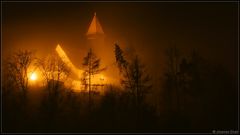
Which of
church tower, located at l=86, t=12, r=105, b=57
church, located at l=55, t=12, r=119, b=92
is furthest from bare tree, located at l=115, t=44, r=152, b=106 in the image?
church tower, located at l=86, t=12, r=105, b=57

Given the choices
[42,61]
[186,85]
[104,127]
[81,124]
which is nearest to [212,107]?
[186,85]

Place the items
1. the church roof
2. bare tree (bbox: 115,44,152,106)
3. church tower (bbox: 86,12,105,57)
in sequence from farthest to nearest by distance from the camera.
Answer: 1. the church roof
2. church tower (bbox: 86,12,105,57)
3. bare tree (bbox: 115,44,152,106)

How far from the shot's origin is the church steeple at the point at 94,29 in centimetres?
5506

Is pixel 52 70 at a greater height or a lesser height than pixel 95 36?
lesser

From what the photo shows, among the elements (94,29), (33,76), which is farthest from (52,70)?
(94,29)

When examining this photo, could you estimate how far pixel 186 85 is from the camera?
39.5 meters

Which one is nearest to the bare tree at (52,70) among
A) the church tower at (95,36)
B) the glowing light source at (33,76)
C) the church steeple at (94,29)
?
the glowing light source at (33,76)

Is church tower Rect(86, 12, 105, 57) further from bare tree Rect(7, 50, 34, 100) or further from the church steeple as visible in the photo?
bare tree Rect(7, 50, 34, 100)

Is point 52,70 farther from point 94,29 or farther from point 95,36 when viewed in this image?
point 94,29

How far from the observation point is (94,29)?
183ft

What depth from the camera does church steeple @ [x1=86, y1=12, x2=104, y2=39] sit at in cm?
5506

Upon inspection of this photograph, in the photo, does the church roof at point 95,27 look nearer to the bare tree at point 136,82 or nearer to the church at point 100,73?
the church at point 100,73

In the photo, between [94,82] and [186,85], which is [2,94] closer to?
[94,82]

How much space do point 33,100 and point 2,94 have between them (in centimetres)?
496
